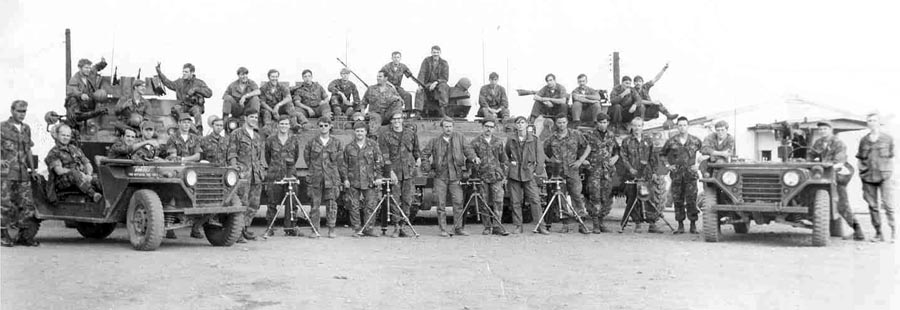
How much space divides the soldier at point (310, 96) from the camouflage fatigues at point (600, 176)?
200 inches

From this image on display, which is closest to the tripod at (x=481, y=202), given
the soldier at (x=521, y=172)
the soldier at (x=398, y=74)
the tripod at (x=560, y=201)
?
the soldier at (x=521, y=172)

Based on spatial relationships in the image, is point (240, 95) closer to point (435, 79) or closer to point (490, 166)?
point (435, 79)

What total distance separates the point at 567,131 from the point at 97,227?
7.04 metres

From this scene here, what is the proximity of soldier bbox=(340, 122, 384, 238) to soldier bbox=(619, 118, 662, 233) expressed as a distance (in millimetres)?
3790

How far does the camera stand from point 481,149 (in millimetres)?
14445

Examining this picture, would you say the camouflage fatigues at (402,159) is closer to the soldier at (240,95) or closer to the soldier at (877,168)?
the soldier at (240,95)

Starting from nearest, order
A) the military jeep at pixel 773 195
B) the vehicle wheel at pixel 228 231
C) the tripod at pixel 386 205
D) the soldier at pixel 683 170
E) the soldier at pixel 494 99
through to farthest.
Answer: the vehicle wheel at pixel 228 231
the military jeep at pixel 773 195
the tripod at pixel 386 205
the soldier at pixel 683 170
the soldier at pixel 494 99

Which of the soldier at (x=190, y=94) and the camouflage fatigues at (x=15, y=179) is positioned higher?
the soldier at (x=190, y=94)

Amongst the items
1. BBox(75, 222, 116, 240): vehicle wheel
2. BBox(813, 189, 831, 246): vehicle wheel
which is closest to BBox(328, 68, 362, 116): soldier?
BBox(75, 222, 116, 240): vehicle wheel

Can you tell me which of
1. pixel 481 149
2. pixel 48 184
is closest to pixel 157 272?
pixel 48 184

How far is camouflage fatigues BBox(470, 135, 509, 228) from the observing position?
14422 mm

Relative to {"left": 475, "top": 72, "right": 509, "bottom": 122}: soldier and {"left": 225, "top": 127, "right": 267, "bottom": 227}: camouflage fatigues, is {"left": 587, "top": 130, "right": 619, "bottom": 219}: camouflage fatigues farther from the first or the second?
{"left": 225, "top": 127, "right": 267, "bottom": 227}: camouflage fatigues

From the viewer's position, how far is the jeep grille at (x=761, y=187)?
12547mm

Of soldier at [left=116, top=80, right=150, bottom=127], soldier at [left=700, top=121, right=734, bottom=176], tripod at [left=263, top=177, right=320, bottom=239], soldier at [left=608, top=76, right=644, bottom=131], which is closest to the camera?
soldier at [left=700, top=121, right=734, bottom=176]
